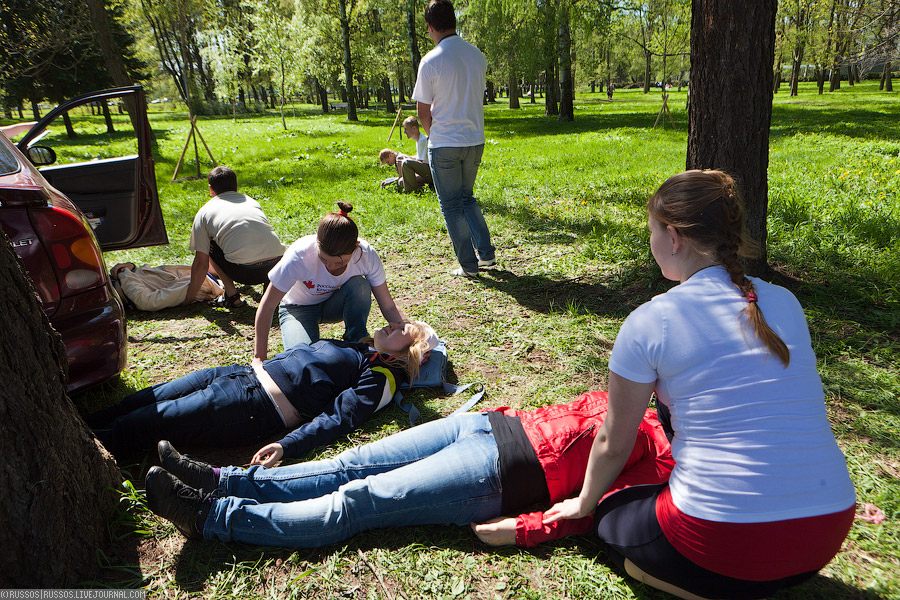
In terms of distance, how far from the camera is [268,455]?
265 centimetres

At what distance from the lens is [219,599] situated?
2033 millimetres

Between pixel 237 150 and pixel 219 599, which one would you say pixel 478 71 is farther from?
pixel 237 150

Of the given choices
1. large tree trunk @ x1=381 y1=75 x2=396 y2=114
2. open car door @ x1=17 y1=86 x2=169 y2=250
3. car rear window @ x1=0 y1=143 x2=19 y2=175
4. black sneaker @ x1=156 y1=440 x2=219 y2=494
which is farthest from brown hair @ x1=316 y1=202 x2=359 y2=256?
large tree trunk @ x1=381 y1=75 x2=396 y2=114

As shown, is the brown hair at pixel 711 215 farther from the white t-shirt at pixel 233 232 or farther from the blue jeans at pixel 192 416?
the white t-shirt at pixel 233 232

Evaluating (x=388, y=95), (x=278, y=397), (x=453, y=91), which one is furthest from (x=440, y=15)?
(x=388, y=95)

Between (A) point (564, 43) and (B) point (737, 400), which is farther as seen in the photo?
(A) point (564, 43)

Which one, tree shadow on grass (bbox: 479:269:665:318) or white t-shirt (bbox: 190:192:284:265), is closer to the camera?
tree shadow on grass (bbox: 479:269:665:318)

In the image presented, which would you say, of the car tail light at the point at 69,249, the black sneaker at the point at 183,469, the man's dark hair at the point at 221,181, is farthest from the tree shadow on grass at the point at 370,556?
the man's dark hair at the point at 221,181

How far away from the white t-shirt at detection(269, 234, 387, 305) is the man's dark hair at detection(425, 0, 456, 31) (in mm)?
2340

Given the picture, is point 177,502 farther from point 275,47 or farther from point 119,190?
point 275,47

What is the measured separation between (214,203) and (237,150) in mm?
11456

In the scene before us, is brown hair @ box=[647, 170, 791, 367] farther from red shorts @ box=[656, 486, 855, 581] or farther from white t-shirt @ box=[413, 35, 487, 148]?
Result: white t-shirt @ box=[413, 35, 487, 148]

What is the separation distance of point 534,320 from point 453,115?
1.99 metres

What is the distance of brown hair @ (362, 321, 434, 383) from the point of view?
127 inches
